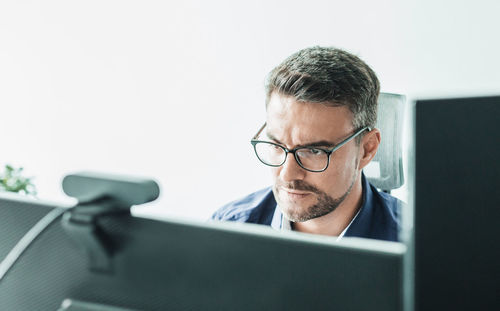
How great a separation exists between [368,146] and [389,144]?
23 centimetres

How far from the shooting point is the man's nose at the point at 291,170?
1341 mm

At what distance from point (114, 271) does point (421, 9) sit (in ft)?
7.84

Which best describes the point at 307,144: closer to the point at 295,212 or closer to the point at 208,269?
the point at 295,212

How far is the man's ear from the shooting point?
146cm

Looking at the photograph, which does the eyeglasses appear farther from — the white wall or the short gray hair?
the white wall

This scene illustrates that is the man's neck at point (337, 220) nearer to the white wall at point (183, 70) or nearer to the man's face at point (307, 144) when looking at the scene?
the man's face at point (307, 144)

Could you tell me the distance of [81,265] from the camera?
538mm

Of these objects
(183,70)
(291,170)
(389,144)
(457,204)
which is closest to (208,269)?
(457,204)

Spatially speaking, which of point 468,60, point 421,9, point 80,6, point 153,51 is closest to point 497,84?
point 468,60

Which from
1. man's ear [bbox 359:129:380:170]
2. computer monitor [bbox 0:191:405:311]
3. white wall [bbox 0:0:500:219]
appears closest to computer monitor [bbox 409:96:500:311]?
computer monitor [bbox 0:191:405:311]

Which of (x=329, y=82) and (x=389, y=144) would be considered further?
(x=389, y=144)

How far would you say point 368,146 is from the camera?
Result: 1.50m

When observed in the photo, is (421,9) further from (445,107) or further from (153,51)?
(445,107)

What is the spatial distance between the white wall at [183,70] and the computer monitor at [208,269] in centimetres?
228
